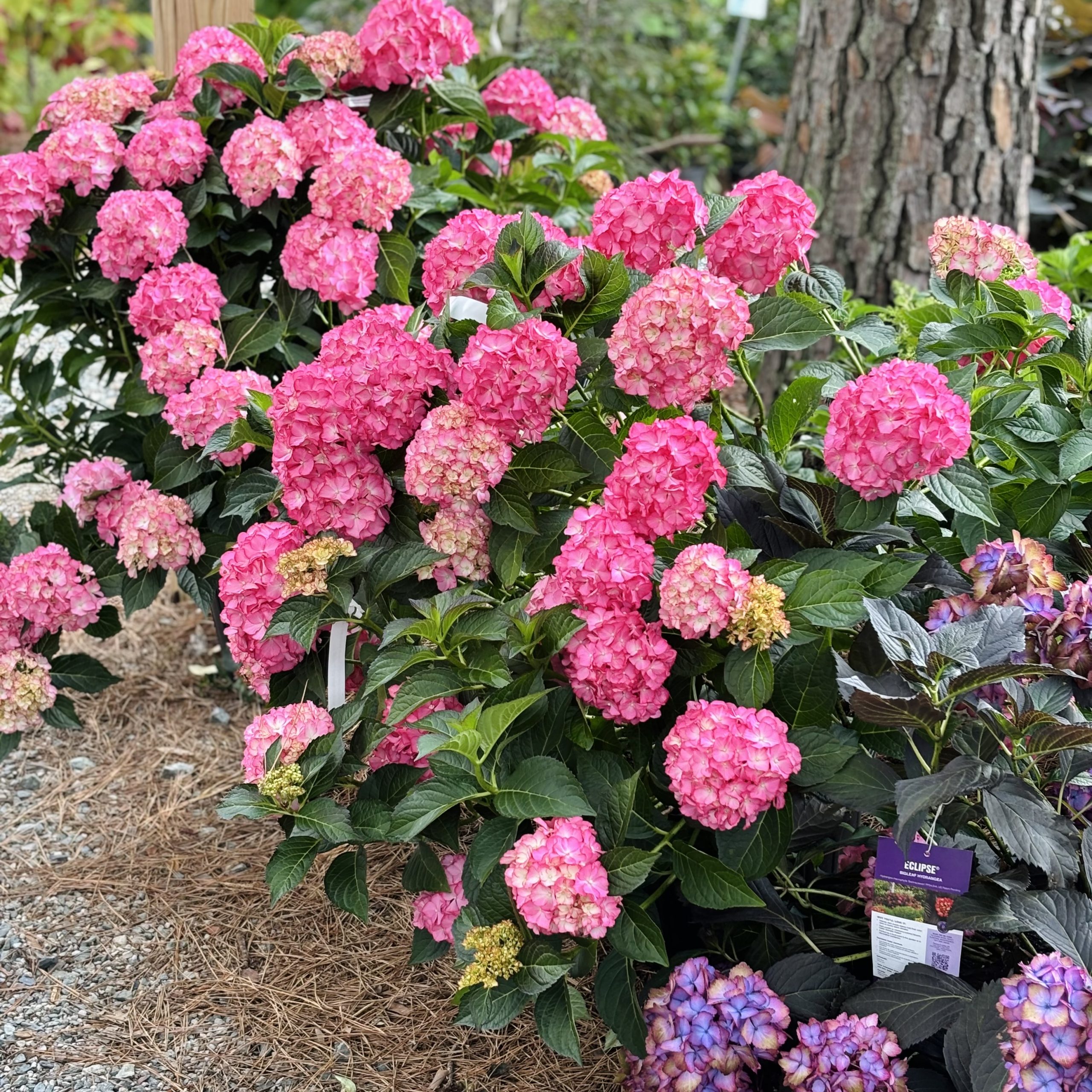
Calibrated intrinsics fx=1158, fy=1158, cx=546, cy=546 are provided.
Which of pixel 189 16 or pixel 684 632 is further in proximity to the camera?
pixel 189 16

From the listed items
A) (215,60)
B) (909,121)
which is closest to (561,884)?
(215,60)

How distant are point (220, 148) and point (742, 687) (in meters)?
1.47

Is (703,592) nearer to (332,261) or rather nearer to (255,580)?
(255,580)

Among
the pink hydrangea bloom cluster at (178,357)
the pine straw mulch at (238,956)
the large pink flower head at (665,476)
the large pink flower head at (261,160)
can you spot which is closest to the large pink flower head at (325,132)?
the large pink flower head at (261,160)

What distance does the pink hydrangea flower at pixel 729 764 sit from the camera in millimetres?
1066

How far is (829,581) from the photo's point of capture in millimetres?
1155

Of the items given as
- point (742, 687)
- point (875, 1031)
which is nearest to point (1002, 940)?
point (875, 1031)

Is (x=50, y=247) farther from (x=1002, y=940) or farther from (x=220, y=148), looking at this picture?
(x=1002, y=940)

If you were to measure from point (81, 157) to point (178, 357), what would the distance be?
46cm

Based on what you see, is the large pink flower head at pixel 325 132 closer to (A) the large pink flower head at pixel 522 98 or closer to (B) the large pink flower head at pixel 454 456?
(A) the large pink flower head at pixel 522 98

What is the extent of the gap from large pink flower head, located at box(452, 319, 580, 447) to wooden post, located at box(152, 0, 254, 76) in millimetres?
1638

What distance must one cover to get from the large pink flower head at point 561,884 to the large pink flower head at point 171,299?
43.4 inches

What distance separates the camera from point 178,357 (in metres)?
1.74

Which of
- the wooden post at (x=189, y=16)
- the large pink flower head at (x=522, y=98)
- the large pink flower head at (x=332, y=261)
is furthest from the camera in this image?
the wooden post at (x=189, y=16)
